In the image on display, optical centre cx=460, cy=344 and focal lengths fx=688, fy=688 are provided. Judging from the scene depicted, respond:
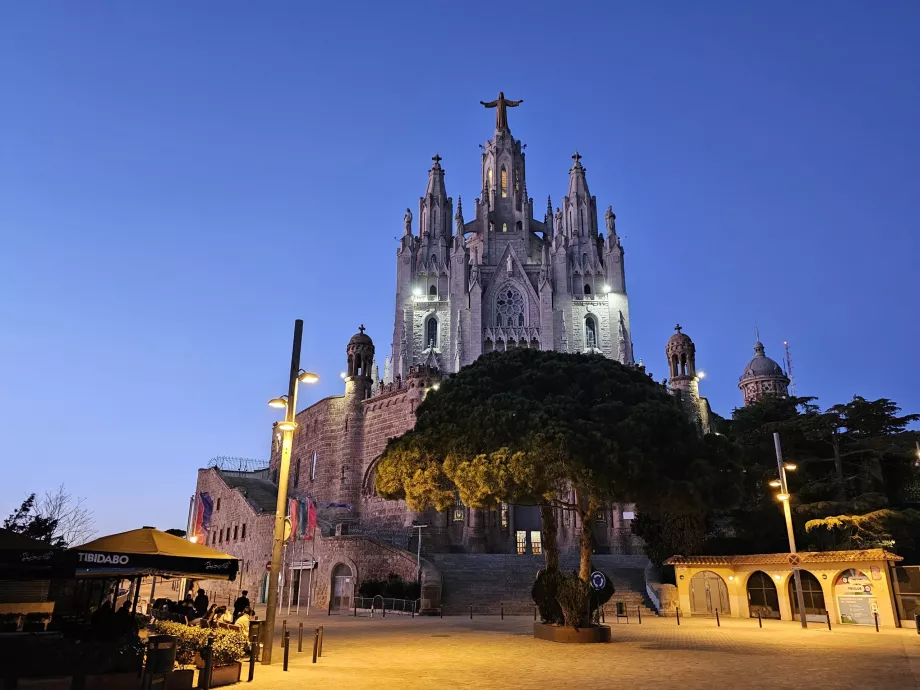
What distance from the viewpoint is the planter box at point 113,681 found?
9.92 metres

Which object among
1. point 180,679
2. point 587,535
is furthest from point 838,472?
point 180,679

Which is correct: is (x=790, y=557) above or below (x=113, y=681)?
above

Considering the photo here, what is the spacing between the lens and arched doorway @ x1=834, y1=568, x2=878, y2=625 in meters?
22.9

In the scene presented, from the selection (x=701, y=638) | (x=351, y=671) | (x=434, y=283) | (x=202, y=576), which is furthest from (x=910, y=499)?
(x=434, y=283)

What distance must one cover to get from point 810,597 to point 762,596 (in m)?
1.88

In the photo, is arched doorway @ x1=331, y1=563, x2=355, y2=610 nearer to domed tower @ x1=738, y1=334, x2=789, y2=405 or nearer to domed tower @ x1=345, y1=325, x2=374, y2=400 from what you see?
domed tower @ x1=345, y1=325, x2=374, y2=400

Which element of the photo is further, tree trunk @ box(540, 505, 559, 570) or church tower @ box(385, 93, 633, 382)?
church tower @ box(385, 93, 633, 382)

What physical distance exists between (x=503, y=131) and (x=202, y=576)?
248ft

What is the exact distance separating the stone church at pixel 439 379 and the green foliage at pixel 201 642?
703 inches

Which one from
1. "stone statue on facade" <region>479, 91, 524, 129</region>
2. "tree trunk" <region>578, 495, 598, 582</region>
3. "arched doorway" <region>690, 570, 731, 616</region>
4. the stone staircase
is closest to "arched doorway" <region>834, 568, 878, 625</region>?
"arched doorway" <region>690, 570, 731, 616</region>

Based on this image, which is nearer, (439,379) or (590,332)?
(439,379)

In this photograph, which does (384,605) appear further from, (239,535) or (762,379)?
(762,379)

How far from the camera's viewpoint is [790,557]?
Result: 23922 millimetres

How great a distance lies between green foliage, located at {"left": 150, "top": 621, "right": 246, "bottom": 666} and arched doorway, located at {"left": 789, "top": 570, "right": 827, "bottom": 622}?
68.4ft
